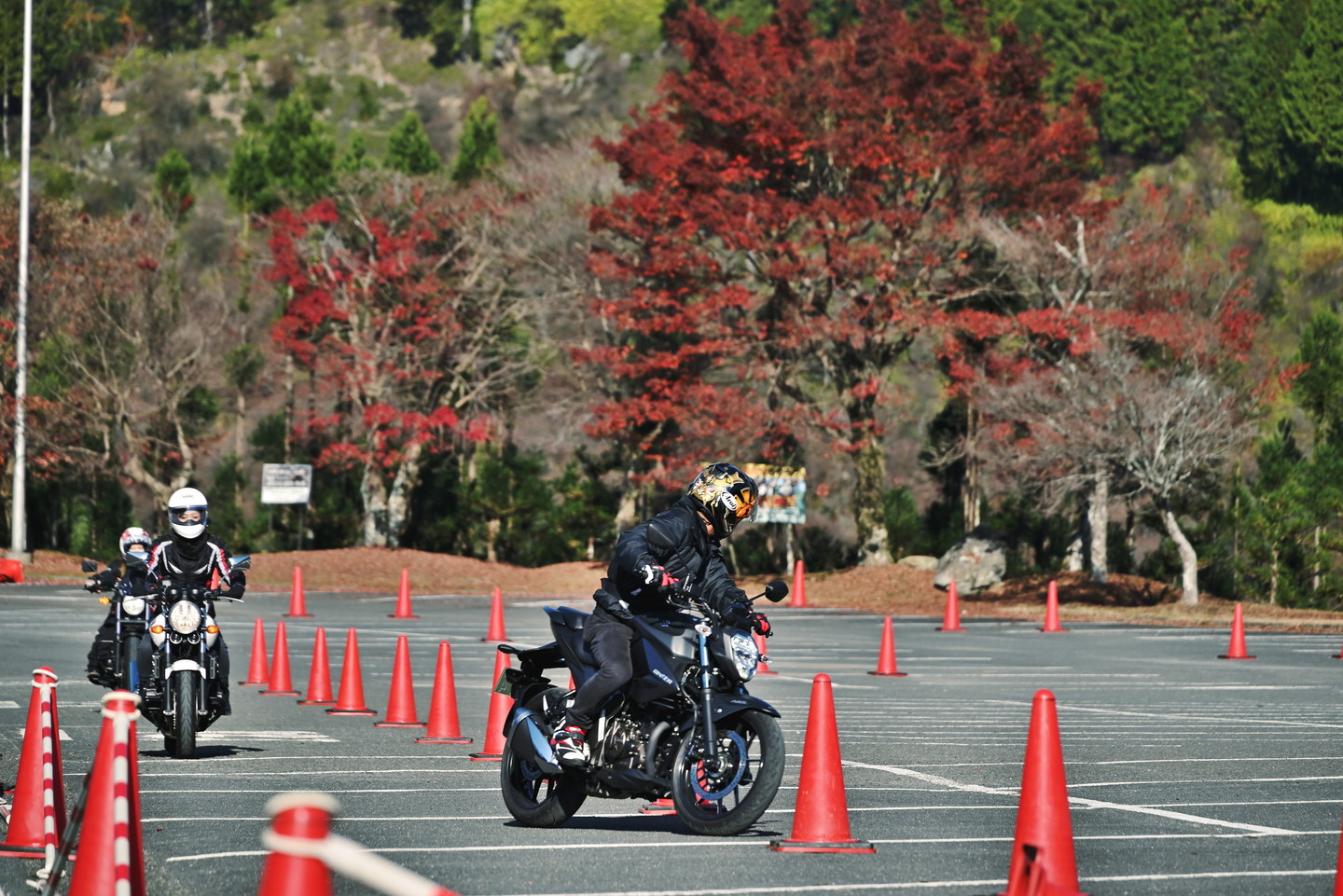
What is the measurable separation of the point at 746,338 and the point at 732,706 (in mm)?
33224

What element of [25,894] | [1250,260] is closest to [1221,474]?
[1250,260]

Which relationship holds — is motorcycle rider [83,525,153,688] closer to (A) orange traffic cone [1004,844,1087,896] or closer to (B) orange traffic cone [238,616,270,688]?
(B) orange traffic cone [238,616,270,688]

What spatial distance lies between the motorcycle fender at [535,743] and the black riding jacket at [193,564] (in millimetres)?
4352

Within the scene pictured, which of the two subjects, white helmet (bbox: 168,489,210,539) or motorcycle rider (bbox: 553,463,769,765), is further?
white helmet (bbox: 168,489,210,539)

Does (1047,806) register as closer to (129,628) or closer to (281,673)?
(129,628)

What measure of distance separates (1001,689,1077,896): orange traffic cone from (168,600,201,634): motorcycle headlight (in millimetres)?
7241

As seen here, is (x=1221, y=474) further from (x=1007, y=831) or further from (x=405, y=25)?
(x=405, y=25)

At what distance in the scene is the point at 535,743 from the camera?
9750mm

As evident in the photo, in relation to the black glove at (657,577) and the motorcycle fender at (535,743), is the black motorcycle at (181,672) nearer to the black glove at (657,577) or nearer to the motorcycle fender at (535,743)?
the motorcycle fender at (535,743)

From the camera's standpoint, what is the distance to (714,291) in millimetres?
42094

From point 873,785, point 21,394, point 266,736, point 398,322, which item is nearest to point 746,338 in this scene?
point 398,322

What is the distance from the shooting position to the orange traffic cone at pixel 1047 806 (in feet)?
24.5

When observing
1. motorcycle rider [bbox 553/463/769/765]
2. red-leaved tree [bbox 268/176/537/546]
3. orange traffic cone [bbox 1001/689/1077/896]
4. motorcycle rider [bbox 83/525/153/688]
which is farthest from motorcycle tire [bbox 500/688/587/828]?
red-leaved tree [bbox 268/176/537/546]

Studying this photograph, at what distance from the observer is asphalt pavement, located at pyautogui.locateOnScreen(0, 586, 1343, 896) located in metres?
8.31
